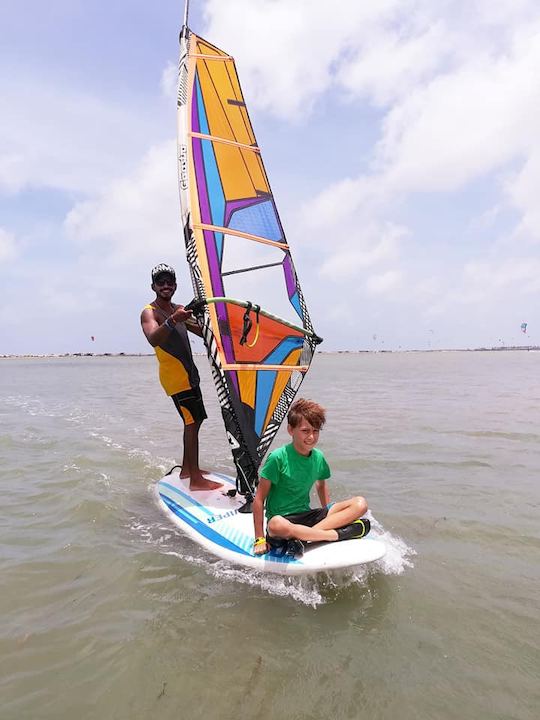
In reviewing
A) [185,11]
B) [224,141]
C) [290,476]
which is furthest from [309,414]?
[185,11]

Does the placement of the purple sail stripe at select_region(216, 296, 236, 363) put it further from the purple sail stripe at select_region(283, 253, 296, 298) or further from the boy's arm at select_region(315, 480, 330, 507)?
the boy's arm at select_region(315, 480, 330, 507)

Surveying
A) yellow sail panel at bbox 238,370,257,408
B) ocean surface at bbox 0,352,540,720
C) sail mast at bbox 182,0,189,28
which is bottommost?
ocean surface at bbox 0,352,540,720

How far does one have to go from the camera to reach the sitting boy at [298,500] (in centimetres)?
359

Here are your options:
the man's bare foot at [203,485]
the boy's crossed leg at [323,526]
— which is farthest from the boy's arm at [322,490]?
the man's bare foot at [203,485]

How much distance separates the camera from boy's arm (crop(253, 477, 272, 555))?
12.0ft

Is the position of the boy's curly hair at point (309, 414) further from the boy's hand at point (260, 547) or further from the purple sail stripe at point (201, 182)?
the purple sail stripe at point (201, 182)

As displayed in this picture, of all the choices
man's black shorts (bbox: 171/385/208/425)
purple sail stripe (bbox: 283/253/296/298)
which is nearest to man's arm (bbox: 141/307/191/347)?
man's black shorts (bbox: 171/385/208/425)

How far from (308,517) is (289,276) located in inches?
122

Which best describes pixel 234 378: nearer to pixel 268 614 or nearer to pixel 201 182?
pixel 201 182

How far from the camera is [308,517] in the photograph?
3.81 metres

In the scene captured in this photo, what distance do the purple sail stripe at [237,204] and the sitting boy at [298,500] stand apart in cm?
285

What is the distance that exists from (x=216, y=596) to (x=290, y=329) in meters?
2.85

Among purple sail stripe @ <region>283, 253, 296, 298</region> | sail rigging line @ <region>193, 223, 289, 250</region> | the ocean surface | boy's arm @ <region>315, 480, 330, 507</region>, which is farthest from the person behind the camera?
purple sail stripe @ <region>283, 253, 296, 298</region>

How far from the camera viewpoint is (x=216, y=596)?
3469 mm
